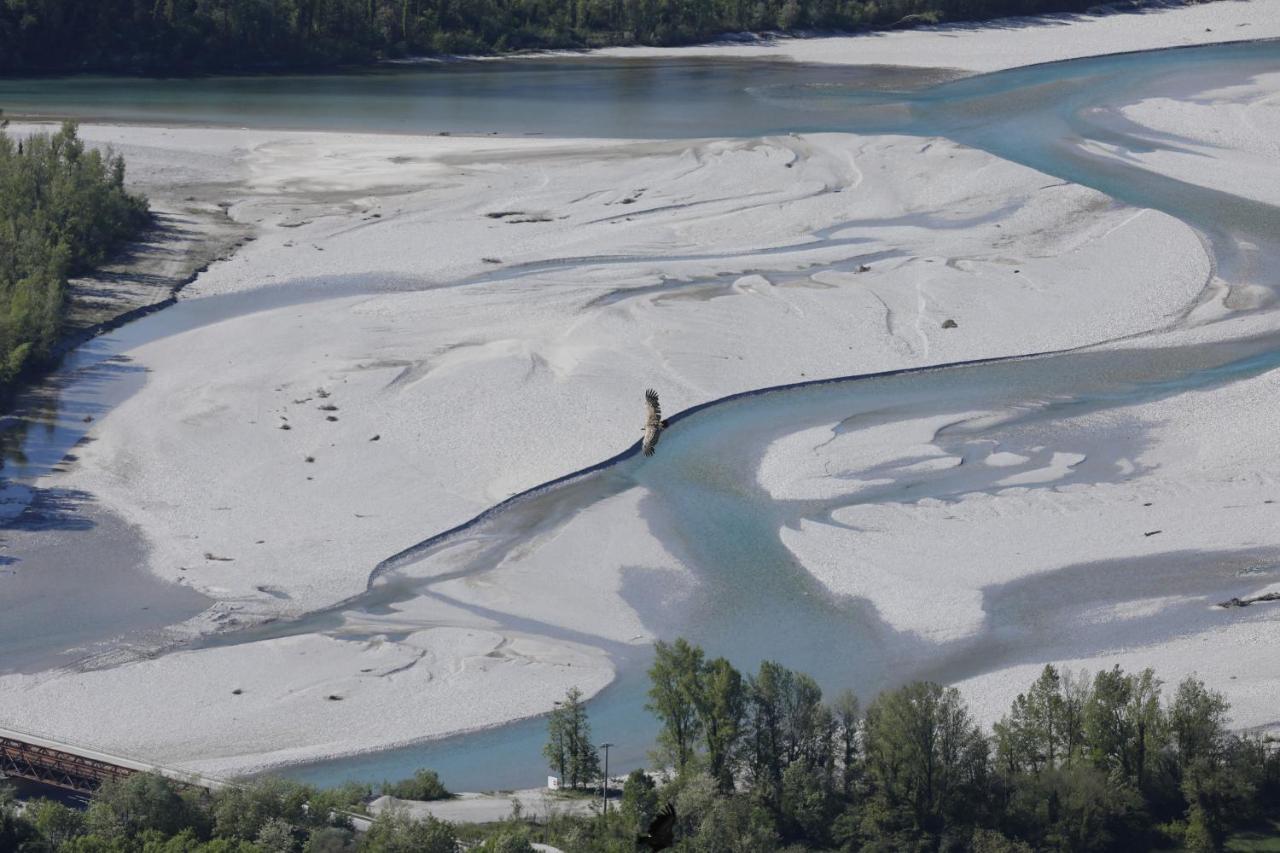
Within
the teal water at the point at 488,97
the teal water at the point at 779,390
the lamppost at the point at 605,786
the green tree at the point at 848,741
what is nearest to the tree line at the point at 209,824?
the teal water at the point at 779,390

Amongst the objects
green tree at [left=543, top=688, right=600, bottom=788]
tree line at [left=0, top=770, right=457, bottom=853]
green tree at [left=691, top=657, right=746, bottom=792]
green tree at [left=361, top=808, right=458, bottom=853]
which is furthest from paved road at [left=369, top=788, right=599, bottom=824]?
green tree at [left=691, top=657, right=746, bottom=792]

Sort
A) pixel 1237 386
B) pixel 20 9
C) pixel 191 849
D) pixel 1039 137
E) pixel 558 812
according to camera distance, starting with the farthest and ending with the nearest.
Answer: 1. pixel 20 9
2. pixel 1039 137
3. pixel 1237 386
4. pixel 558 812
5. pixel 191 849

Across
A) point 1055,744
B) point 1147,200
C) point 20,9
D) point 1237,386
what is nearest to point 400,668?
point 1055,744

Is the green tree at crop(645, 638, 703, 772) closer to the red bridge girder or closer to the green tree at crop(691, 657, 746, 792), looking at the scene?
the green tree at crop(691, 657, 746, 792)

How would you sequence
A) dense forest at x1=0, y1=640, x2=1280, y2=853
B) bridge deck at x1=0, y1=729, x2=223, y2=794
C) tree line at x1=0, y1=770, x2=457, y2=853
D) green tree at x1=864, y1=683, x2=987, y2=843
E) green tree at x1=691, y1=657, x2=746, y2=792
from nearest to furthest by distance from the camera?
tree line at x1=0, y1=770, x2=457, y2=853, dense forest at x1=0, y1=640, x2=1280, y2=853, green tree at x1=864, y1=683, x2=987, y2=843, bridge deck at x1=0, y1=729, x2=223, y2=794, green tree at x1=691, y1=657, x2=746, y2=792

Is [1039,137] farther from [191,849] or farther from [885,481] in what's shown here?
[191,849]
